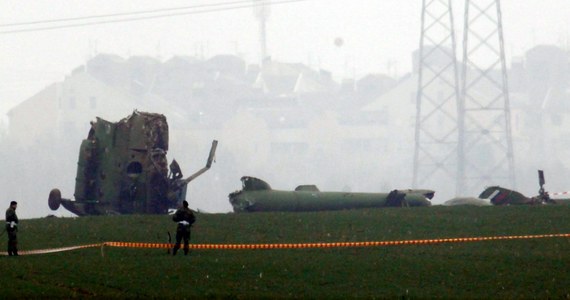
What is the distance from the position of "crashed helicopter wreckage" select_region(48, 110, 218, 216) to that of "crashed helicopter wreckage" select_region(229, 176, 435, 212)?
11.3 feet

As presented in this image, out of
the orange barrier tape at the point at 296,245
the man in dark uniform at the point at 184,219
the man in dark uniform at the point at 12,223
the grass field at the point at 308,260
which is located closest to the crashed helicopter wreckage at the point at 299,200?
the grass field at the point at 308,260

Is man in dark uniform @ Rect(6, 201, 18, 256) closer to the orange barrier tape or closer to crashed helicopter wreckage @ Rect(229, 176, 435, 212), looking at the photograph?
the orange barrier tape

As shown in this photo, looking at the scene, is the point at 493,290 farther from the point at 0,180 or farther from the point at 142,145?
the point at 0,180

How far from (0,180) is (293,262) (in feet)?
478

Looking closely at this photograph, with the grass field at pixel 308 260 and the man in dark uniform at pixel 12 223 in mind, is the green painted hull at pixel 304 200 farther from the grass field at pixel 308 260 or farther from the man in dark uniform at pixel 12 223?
the man in dark uniform at pixel 12 223

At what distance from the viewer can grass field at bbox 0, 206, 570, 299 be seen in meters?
32.7

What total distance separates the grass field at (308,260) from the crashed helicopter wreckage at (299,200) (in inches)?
180

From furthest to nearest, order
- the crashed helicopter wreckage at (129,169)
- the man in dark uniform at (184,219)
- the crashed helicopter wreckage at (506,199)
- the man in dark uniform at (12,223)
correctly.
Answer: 1. the crashed helicopter wreckage at (506,199)
2. the crashed helicopter wreckage at (129,169)
3. the man in dark uniform at (12,223)
4. the man in dark uniform at (184,219)

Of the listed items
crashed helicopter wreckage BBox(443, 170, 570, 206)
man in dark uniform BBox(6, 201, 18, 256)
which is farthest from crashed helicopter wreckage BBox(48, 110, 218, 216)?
man in dark uniform BBox(6, 201, 18, 256)

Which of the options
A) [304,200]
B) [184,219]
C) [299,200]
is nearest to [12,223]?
[184,219]

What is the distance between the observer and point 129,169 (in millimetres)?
59500

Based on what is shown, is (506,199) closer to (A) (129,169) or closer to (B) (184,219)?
(A) (129,169)

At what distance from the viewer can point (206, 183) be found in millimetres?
173500

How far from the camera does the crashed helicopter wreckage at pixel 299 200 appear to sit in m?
59.1
